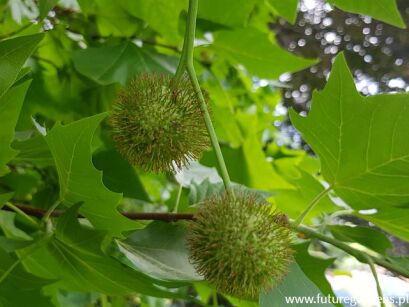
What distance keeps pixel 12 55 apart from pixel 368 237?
818 millimetres

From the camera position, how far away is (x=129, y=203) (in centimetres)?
224

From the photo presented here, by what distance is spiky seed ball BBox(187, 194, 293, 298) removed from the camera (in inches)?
41.6

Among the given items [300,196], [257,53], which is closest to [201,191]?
[300,196]

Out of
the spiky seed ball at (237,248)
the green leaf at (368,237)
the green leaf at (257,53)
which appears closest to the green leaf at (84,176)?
the spiky seed ball at (237,248)

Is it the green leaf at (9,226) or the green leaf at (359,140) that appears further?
the green leaf at (9,226)

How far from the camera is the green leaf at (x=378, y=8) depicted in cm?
A: 125

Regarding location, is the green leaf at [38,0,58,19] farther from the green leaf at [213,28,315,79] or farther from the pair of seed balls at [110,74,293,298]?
the green leaf at [213,28,315,79]

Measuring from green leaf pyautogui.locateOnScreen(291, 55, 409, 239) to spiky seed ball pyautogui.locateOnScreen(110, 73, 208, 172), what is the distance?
0.64ft

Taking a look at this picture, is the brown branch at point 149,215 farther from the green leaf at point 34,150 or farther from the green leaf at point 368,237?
the green leaf at point 368,237

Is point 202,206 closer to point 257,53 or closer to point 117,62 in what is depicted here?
point 117,62

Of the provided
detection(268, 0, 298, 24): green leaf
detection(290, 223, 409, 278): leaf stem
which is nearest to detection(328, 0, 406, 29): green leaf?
detection(268, 0, 298, 24): green leaf

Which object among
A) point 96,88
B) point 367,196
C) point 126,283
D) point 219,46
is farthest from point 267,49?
point 126,283

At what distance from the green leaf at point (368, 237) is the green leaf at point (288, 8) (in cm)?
51

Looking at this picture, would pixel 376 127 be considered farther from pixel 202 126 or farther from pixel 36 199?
pixel 36 199
